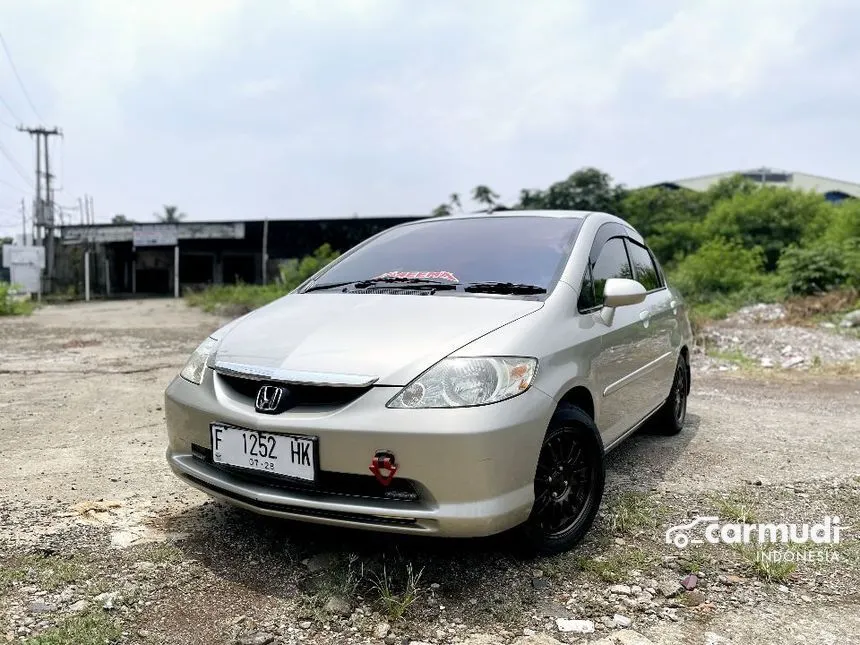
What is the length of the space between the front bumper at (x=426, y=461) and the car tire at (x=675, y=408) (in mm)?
2428

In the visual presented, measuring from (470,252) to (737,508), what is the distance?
1787 millimetres

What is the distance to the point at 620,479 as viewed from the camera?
3.58 m

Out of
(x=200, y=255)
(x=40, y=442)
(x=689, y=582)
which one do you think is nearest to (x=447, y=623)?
(x=689, y=582)

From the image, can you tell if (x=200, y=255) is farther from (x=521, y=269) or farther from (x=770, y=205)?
(x=521, y=269)

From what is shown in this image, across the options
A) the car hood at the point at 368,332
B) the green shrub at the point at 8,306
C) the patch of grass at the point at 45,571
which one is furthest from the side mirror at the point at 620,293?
the green shrub at the point at 8,306

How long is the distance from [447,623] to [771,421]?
3953mm

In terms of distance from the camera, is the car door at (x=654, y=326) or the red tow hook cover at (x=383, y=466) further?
the car door at (x=654, y=326)

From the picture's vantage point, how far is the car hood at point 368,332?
7.45 feet

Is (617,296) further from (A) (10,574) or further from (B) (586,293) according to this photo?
(A) (10,574)

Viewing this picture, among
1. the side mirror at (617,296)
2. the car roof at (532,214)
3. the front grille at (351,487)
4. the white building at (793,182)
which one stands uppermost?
the white building at (793,182)

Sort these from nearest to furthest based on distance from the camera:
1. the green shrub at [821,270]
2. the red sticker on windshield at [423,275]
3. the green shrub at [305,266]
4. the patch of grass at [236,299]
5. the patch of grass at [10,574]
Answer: the patch of grass at [10,574] < the red sticker on windshield at [423,275] < the green shrub at [821,270] < the patch of grass at [236,299] < the green shrub at [305,266]

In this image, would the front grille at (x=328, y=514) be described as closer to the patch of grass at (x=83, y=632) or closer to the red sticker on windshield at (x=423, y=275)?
the patch of grass at (x=83, y=632)

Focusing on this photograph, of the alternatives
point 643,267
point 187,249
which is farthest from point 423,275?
point 187,249

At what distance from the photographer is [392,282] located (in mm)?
3121
